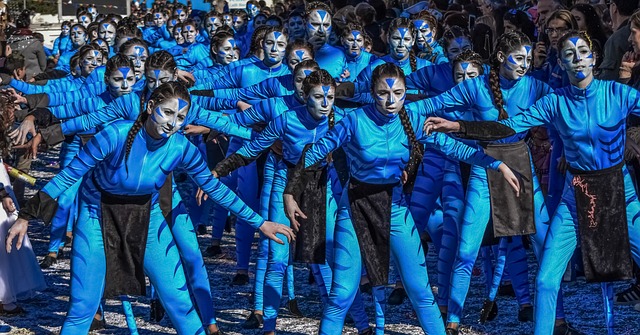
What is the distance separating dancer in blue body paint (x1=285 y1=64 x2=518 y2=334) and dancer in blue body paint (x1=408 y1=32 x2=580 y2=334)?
0.85 meters

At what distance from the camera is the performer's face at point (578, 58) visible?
7.20 m

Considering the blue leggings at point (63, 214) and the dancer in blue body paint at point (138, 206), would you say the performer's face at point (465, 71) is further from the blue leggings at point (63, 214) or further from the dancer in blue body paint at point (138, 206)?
the blue leggings at point (63, 214)

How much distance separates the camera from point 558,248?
23.4 ft

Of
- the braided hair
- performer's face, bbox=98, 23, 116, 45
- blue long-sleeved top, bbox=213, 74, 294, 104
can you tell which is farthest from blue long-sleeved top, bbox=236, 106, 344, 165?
performer's face, bbox=98, 23, 116, 45

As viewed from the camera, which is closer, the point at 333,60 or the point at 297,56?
the point at 297,56

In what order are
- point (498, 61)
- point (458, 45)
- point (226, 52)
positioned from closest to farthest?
point (498, 61)
point (458, 45)
point (226, 52)

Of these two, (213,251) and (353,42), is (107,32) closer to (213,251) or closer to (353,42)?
(213,251)

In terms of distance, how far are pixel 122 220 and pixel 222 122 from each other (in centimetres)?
192

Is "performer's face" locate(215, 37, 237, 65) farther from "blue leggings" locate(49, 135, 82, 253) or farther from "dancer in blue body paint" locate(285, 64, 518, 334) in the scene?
"dancer in blue body paint" locate(285, 64, 518, 334)

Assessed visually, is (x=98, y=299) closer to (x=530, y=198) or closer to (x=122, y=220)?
(x=122, y=220)

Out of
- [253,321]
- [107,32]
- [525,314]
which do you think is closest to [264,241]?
[253,321]

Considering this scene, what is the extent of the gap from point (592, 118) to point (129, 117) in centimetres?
343

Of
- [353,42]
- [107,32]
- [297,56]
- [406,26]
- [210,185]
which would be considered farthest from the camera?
[107,32]

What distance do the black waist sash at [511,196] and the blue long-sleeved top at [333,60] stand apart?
9.14ft
